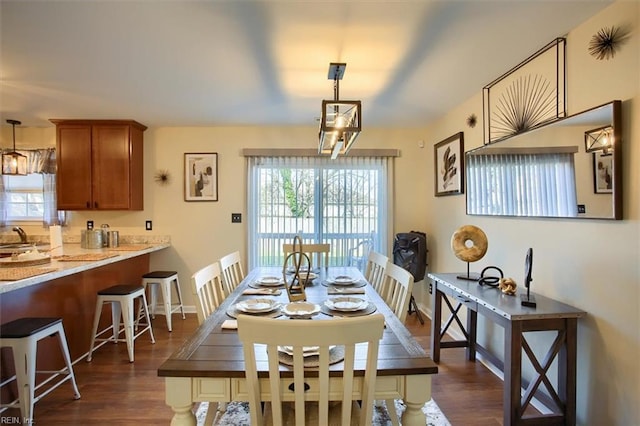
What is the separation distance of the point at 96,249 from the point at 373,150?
325cm

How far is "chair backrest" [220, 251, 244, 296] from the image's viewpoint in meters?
2.38

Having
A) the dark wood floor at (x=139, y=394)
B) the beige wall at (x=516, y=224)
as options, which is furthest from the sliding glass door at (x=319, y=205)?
the dark wood floor at (x=139, y=394)

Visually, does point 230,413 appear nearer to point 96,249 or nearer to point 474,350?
point 474,350

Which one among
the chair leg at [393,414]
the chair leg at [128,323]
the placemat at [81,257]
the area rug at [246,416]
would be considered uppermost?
the placemat at [81,257]

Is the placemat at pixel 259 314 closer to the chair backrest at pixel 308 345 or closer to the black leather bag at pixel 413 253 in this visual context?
the chair backrest at pixel 308 345

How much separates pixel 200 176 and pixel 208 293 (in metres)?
2.37

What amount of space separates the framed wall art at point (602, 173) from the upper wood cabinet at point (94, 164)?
4.13 meters

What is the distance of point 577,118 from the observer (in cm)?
178

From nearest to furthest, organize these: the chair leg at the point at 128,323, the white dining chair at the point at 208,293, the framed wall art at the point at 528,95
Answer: the white dining chair at the point at 208,293, the framed wall art at the point at 528,95, the chair leg at the point at 128,323

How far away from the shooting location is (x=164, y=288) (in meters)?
3.42

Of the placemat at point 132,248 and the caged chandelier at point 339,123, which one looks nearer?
the caged chandelier at point 339,123

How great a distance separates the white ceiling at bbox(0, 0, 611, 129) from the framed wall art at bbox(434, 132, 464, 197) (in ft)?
1.32

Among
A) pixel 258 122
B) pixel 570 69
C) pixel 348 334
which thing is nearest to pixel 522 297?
pixel 570 69

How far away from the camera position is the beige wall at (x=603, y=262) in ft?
4.98
